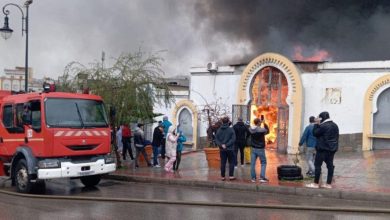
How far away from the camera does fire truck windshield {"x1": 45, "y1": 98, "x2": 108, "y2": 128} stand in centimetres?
1130

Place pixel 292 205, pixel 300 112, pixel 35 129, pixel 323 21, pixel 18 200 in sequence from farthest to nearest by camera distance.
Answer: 1. pixel 323 21
2. pixel 300 112
3. pixel 35 129
4. pixel 18 200
5. pixel 292 205

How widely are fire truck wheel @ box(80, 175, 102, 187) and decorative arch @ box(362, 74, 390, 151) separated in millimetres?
11151

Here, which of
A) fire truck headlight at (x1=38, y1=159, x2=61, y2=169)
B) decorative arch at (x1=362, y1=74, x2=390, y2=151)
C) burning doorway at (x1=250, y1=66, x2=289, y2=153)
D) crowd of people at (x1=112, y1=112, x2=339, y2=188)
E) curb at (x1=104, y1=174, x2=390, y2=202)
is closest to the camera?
curb at (x1=104, y1=174, x2=390, y2=202)

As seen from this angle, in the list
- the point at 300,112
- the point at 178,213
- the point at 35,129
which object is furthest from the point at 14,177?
the point at 300,112

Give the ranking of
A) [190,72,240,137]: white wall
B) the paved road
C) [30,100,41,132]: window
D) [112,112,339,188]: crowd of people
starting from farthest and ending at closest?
1. [190,72,240,137]: white wall
2. [30,100,41,132]: window
3. [112,112,339,188]: crowd of people
4. the paved road

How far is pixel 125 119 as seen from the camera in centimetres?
1547

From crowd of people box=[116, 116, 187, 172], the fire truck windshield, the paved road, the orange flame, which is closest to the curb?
the paved road

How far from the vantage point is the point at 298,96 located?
66.6 feet

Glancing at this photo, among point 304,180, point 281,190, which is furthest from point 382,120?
point 281,190

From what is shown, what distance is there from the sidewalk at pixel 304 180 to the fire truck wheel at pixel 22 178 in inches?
126

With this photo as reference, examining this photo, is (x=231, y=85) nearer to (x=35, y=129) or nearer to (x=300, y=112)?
(x=300, y=112)

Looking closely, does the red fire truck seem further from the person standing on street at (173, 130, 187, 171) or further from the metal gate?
the metal gate

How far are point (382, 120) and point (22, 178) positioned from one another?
1355 cm

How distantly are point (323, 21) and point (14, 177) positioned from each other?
24496 mm
